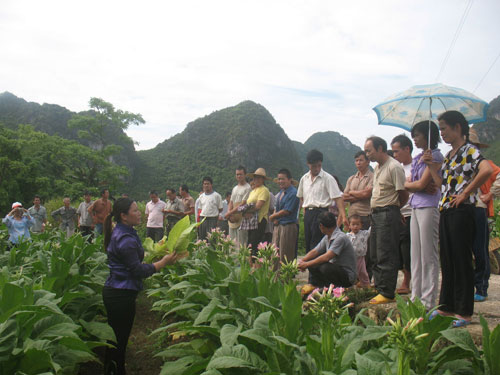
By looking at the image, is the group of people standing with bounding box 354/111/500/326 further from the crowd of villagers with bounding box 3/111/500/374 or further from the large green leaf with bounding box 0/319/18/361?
the large green leaf with bounding box 0/319/18/361

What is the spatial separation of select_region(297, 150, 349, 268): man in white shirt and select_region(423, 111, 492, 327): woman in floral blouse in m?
1.90

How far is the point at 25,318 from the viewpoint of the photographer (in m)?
2.53

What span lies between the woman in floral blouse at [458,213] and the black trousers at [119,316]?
8.41 feet

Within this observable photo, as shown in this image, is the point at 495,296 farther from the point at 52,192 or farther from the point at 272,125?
the point at 272,125

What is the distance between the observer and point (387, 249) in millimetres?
4141

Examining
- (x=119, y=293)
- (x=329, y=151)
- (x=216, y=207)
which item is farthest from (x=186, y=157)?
(x=119, y=293)

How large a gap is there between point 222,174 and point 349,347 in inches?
2510

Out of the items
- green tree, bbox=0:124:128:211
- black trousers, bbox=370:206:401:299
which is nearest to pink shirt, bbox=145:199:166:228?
black trousers, bbox=370:206:401:299

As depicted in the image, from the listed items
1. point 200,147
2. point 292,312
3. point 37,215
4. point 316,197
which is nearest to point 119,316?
point 292,312

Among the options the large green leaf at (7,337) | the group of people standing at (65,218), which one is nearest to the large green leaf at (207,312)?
the large green leaf at (7,337)

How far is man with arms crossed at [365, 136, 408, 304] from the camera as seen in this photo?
13.5ft

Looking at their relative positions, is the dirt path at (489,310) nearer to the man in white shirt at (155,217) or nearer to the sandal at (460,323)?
the sandal at (460,323)

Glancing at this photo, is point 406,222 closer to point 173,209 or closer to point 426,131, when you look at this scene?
point 426,131

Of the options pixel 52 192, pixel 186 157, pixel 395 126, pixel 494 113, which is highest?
pixel 494 113
